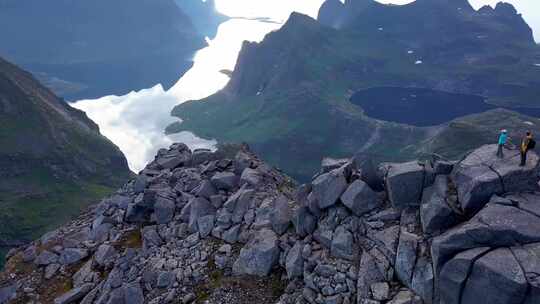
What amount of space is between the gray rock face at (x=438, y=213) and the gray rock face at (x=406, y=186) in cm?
147

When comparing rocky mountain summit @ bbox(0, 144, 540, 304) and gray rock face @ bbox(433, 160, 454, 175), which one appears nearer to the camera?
rocky mountain summit @ bbox(0, 144, 540, 304)

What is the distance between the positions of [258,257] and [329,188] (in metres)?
8.63

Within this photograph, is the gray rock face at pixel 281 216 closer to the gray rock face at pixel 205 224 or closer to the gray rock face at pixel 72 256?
the gray rock face at pixel 205 224

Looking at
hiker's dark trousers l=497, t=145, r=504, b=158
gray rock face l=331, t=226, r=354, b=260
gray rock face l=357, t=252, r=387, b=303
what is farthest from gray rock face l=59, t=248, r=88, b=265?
hiker's dark trousers l=497, t=145, r=504, b=158

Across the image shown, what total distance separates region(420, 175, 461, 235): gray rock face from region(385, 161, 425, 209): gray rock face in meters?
1.47

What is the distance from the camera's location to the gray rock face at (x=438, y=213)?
28594 mm

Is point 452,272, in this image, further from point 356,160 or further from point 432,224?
point 356,160

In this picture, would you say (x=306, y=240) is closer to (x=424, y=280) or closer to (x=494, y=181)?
(x=424, y=280)

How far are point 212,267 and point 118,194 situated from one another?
24.3 meters

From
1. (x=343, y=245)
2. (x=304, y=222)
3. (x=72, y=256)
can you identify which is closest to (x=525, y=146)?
(x=343, y=245)

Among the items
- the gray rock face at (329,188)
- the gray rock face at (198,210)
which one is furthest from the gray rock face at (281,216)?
the gray rock face at (198,210)

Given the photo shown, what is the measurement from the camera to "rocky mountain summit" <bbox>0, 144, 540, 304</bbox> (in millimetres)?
25797

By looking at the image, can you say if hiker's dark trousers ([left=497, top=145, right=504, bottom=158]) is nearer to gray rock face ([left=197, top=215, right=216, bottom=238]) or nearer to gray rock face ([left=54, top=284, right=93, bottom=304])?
gray rock face ([left=197, top=215, right=216, bottom=238])

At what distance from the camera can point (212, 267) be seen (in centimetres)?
3825
